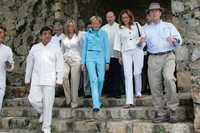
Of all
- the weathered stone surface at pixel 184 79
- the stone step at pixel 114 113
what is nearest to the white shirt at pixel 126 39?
the stone step at pixel 114 113

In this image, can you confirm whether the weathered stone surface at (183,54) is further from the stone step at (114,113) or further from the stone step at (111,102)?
the stone step at (114,113)

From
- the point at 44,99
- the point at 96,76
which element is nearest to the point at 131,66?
the point at 96,76

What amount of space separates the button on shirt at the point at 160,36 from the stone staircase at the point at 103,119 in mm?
999

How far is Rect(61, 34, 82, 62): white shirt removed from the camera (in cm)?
855

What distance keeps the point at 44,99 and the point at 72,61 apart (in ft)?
4.87

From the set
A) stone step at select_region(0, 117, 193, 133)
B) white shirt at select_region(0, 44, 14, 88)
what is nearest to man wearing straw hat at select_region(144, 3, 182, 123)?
stone step at select_region(0, 117, 193, 133)

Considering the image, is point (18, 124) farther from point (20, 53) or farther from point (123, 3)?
point (123, 3)

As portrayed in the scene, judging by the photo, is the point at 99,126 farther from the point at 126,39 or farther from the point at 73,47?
the point at 73,47

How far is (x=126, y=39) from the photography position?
317 inches

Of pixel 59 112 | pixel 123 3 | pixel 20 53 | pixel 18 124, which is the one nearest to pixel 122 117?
pixel 59 112

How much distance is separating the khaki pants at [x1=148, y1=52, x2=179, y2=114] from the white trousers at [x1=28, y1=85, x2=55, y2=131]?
65.2 inches

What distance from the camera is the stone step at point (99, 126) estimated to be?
6746 millimetres

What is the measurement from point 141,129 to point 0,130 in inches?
106

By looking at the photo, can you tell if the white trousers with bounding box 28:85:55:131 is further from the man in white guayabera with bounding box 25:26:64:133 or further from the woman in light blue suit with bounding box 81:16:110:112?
the woman in light blue suit with bounding box 81:16:110:112
